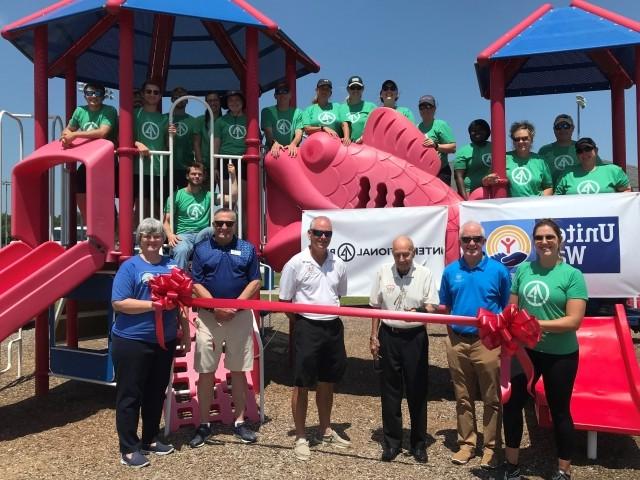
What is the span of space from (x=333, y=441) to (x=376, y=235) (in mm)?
2131

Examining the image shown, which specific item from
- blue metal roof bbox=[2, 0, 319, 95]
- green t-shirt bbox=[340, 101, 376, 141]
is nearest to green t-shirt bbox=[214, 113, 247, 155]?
blue metal roof bbox=[2, 0, 319, 95]

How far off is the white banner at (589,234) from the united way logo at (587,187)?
1.08ft

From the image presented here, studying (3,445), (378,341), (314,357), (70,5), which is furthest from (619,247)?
(70,5)

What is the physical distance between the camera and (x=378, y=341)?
400cm

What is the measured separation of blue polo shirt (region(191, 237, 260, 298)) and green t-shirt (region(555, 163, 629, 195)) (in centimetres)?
319

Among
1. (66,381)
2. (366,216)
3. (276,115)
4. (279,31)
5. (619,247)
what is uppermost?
(279,31)

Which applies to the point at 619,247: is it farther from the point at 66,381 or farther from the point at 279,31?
the point at 66,381

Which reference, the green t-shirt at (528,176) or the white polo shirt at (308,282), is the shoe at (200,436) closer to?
the white polo shirt at (308,282)

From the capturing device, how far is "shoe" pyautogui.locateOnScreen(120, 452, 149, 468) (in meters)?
3.82

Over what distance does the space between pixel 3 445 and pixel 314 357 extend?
107 inches

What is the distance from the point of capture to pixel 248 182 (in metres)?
5.78

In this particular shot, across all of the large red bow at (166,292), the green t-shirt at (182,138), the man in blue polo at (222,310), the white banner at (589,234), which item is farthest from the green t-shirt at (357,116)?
the large red bow at (166,292)

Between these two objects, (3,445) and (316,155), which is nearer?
(3,445)

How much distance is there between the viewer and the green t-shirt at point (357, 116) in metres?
6.35
